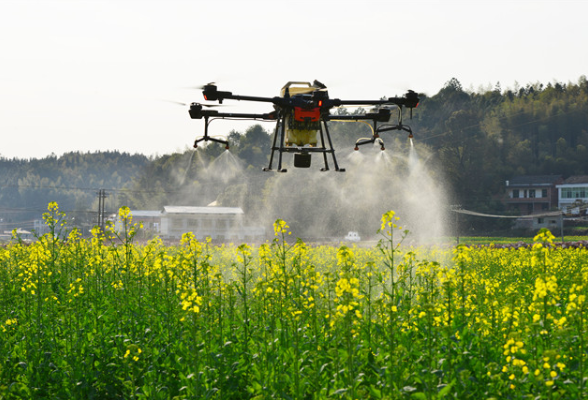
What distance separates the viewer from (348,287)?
19.4 ft

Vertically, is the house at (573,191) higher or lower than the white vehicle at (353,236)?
higher

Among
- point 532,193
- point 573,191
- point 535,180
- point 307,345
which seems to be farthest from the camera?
point 535,180

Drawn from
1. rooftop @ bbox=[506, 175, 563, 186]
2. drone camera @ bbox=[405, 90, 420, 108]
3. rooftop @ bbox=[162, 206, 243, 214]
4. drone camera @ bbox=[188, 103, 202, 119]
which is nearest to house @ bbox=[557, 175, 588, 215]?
rooftop @ bbox=[506, 175, 563, 186]

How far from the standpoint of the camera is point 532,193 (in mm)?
99000


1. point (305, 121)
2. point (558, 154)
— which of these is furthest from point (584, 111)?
point (305, 121)

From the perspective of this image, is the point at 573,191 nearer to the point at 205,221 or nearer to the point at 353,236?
the point at 353,236

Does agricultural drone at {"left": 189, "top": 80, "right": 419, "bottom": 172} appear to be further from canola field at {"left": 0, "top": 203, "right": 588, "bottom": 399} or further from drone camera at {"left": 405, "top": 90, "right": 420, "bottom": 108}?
canola field at {"left": 0, "top": 203, "right": 588, "bottom": 399}

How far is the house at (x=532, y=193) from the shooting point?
98688 millimetres

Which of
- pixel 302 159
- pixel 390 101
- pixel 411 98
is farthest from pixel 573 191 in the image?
pixel 302 159

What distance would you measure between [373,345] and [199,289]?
9.68 ft

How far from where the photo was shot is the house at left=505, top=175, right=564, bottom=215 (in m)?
98.7

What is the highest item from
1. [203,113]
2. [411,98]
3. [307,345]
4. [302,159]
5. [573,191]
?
[573,191]

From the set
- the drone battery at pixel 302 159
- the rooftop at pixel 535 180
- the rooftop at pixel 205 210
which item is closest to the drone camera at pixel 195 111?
the drone battery at pixel 302 159

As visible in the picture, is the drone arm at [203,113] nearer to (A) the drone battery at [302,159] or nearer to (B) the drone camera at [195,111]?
(B) the drone camera at [195,111]
